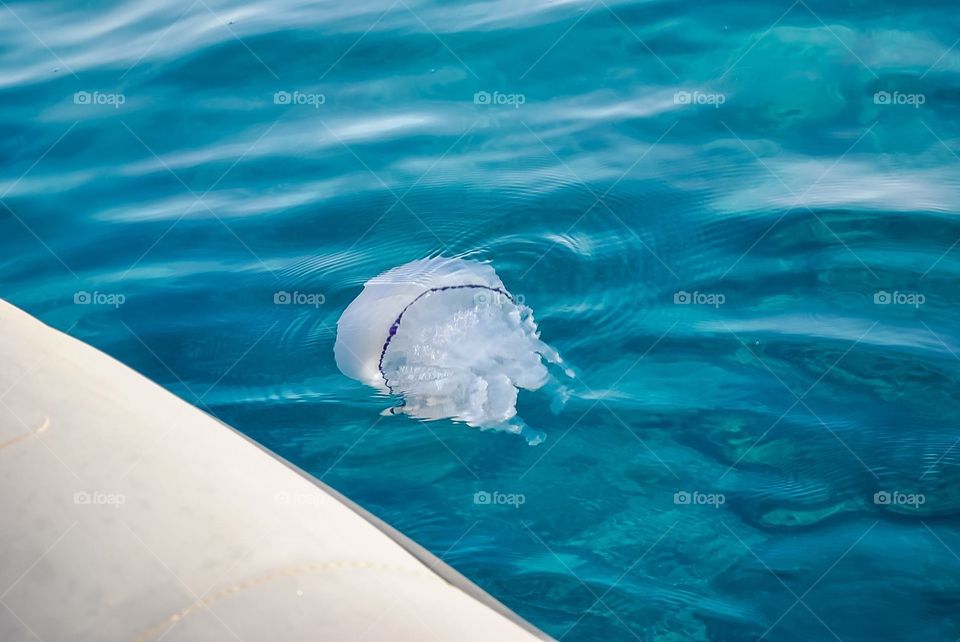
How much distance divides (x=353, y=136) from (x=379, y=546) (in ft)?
12.3

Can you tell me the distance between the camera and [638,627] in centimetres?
311

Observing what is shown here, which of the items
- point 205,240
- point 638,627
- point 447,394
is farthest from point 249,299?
point 638,627

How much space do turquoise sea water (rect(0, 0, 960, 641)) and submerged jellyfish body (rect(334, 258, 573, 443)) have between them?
87 mm

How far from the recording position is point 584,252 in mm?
4496

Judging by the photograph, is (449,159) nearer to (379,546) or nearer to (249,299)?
(249,299)

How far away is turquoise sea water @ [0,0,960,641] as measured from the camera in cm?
337

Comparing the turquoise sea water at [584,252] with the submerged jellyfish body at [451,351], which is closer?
the turquoise sea water at [584,252]

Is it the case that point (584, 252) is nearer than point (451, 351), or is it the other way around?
point (451, 351)

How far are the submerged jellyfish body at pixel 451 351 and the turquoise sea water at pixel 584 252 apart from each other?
0.09 m

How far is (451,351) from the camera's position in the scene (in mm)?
3939

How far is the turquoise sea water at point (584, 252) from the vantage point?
3.37 metres

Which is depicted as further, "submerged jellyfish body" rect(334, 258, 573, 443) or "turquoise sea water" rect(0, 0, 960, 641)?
"submerged jellyfish body" rect(334, 258, 573, 443)

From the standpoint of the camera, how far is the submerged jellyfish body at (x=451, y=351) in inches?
152

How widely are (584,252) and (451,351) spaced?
3.01ft
